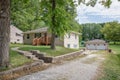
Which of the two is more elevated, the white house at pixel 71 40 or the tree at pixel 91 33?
the tree at pixel 91 33

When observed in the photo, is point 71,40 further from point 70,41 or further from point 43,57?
point 43,57

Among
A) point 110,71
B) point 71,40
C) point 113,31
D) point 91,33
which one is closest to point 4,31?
point 110,71

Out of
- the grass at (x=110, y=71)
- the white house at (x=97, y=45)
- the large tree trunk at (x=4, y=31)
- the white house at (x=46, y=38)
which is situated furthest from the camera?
the white house at (x=97, y=45)

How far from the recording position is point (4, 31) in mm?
11594

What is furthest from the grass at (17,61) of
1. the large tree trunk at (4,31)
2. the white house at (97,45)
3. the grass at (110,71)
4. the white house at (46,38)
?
the white house at (97,45)

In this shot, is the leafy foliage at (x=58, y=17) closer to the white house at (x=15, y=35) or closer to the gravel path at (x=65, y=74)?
the gravel path at (x=65, y=74)

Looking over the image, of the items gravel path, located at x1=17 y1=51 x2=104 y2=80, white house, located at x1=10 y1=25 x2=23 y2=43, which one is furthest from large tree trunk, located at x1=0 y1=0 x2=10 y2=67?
white house, located at x1=10 y1=25 x2=23 y2=43

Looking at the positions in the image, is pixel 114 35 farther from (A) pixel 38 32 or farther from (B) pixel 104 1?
(B) pixel 104 1

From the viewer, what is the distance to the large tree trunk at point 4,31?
11477mm

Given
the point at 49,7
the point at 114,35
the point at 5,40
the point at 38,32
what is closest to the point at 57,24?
the point at 49,7

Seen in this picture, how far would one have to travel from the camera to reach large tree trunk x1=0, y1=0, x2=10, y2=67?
1148 cm

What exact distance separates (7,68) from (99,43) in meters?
44.1

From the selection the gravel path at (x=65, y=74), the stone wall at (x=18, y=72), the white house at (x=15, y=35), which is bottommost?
the gravel path at (x=65, y=74)

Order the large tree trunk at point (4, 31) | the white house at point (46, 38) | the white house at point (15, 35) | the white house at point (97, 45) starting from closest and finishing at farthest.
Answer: the large tree trunk at point (4, 31) < the white house at point (46, 38) < the white house at point (97, 45) < the white house at point (15, 35)
